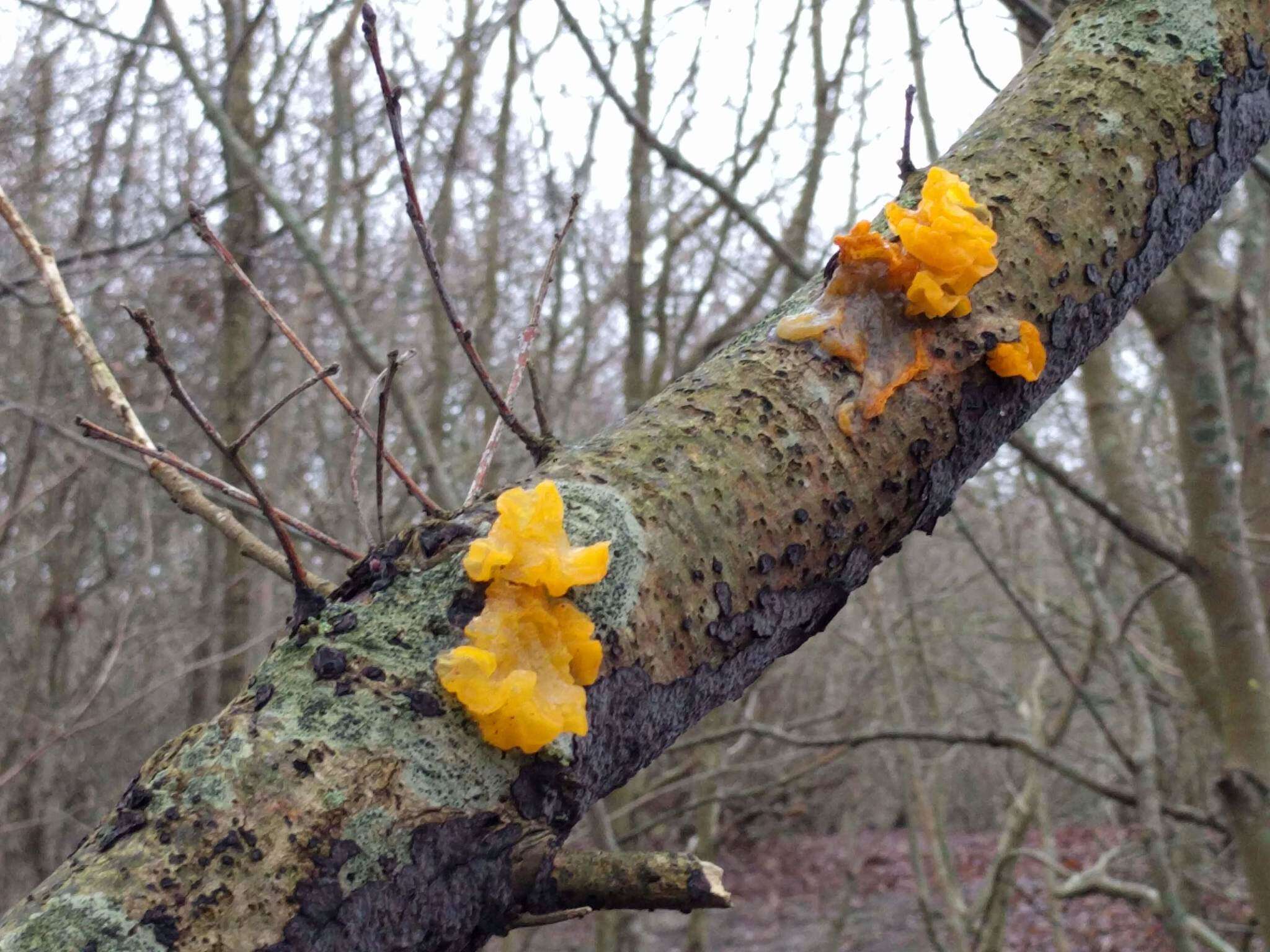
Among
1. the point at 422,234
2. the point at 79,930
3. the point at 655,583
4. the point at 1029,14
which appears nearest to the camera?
the point at 79,930

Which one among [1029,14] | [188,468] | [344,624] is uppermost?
[1029,14]

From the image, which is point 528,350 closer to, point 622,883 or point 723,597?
point 723,597

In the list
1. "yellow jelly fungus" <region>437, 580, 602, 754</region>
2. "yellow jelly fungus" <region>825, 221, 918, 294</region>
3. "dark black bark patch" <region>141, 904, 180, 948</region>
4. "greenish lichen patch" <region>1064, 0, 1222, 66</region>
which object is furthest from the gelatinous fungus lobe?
"greenish lichen patch" <region>1064, 0, 1222, 66</region>

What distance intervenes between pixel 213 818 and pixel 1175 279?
2762mm

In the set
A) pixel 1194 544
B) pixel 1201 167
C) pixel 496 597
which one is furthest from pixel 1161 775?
pixel 496 597

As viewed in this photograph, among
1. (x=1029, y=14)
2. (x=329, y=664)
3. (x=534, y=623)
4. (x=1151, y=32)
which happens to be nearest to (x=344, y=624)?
(x=329, y=664)

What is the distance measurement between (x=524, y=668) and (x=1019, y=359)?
538mm

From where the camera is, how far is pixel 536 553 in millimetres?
727

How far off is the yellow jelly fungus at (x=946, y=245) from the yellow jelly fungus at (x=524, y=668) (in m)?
0.44

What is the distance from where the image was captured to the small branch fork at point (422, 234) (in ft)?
2.66

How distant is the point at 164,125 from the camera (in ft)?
19.0

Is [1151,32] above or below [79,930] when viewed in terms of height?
above

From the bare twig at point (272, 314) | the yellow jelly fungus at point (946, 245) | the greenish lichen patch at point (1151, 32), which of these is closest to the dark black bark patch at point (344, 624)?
the bare twig at point (272, 314)

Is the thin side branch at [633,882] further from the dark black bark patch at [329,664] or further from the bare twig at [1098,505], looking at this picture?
the bare twig at [1098,505]
